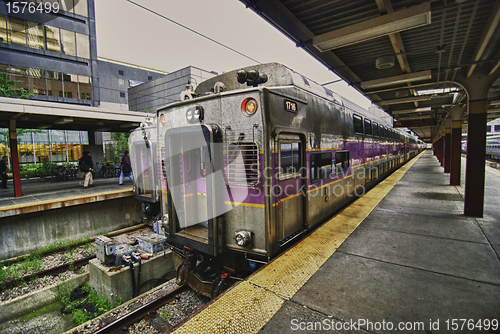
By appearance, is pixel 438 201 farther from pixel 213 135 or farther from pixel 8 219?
pixel 8 219

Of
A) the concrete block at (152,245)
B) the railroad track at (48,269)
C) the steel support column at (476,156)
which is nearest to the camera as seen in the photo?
the steel support column at (476,156)

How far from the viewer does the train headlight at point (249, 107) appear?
3523 millimetres

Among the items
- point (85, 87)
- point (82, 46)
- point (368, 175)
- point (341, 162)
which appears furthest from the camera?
point (85, 87)

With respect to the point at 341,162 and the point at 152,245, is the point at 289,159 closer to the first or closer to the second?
the point at 341,162

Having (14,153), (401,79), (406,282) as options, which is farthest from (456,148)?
(14,153)

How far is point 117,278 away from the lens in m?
5.93

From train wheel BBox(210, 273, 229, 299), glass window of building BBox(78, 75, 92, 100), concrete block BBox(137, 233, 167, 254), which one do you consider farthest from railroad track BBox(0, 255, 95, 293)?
glass window of building BBox(78, 75, 92, 100)

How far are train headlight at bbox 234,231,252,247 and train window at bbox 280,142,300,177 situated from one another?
1064 millimetres

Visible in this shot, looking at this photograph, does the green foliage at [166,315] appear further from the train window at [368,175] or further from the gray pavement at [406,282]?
the train window at [368,175]

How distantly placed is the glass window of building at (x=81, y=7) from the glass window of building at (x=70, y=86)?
562 cm

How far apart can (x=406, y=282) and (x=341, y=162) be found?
12.0 ft

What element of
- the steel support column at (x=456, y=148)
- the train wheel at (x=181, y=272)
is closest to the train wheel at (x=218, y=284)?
the train wheel at (x=181, y=272)

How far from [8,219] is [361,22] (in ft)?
36.4

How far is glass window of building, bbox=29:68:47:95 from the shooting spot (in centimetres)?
2023
